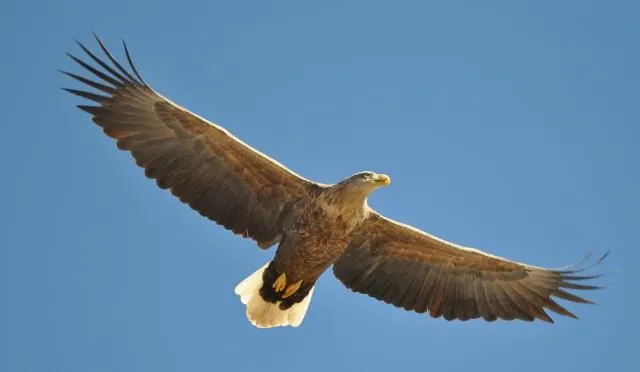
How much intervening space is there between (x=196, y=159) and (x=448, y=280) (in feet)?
10.8

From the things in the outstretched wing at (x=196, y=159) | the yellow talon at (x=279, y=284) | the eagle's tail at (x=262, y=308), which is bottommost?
the eagle's tail at (x=262, y=308)

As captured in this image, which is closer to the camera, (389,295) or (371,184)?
(371,184)

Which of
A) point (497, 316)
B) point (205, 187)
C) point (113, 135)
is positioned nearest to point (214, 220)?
point (205, 187)

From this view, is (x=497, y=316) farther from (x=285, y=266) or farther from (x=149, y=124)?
(x=149, y=124)

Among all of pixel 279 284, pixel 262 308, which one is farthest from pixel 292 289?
pixel 262 308

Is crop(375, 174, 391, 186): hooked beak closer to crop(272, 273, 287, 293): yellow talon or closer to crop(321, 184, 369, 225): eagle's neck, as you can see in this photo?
crop(321, 184, 369, 225): eagle's neck

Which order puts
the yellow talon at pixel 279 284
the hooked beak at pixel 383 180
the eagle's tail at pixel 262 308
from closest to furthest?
the hooked beak at pixel 383 180
the yellow talon at pixel 279 284
the eagle's tail at pixel 262 308

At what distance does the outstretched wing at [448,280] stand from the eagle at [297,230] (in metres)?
0.01

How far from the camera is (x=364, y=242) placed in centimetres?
1561

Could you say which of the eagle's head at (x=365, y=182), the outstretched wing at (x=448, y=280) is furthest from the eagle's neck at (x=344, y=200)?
the outstretched wing at (x=448, y=280)

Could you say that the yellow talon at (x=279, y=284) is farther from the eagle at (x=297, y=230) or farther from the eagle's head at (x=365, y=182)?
the eagle's head at (x=365, y=182)

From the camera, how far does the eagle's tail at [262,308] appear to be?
15.4 m

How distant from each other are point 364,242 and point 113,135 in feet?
10.2

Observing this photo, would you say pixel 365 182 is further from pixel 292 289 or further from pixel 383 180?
pixel 292 289
